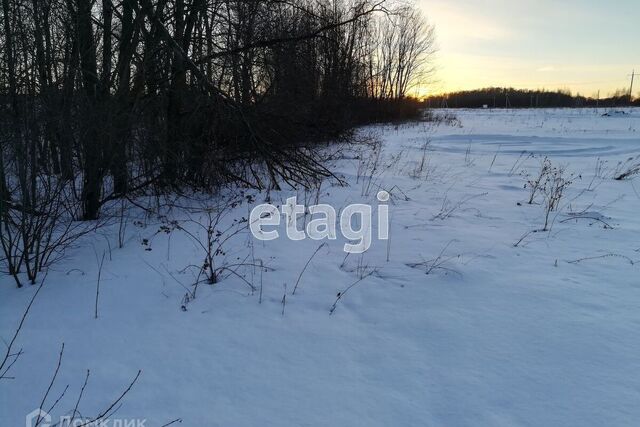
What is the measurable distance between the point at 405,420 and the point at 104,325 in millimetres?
2006

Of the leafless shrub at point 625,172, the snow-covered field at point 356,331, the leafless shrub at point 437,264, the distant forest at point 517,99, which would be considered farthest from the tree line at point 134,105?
the distant forest at point 517,99

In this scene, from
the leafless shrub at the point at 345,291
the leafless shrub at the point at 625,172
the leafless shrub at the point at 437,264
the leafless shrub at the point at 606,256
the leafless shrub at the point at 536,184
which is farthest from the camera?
the leafless shrub at the point at 625,172

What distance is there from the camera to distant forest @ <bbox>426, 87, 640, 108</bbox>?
56.6 metres

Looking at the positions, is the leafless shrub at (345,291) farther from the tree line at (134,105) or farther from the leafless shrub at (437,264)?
the tree line at (134,105)

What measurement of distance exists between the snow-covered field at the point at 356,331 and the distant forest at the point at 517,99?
2274 inches

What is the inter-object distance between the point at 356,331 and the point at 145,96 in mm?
4648

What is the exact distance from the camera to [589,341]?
2.25 meters

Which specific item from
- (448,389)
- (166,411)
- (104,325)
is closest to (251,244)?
(104,325)

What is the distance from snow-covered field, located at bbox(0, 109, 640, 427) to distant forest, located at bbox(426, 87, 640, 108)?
190 feet

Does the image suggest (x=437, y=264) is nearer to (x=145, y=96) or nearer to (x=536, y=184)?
(x=536, y=184)

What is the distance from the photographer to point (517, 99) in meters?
71.3

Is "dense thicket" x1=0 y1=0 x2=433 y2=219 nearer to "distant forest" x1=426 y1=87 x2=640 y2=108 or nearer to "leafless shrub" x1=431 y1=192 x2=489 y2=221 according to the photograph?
"leafless shrub" x1=431 y1=192 x2=489 y2=221

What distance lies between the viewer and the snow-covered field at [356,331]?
1870 millimetres

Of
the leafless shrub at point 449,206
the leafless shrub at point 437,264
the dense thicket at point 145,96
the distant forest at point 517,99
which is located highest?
the distant forest at point 517,99
